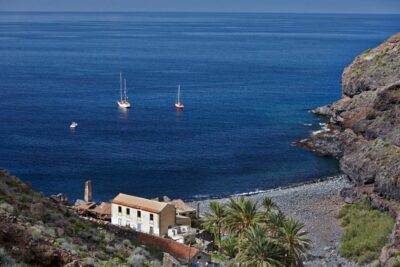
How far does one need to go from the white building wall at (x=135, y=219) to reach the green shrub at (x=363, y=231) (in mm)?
16692

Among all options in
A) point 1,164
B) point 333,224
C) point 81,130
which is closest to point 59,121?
Answer: point 81,130

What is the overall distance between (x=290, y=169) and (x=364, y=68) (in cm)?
2726

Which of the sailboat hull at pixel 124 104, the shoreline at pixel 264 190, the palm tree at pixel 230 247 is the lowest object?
the palm tree at pixel 230 247

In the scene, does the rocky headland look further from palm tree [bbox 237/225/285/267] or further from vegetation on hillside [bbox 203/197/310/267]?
palm tree [bbox 237/225/285/267]

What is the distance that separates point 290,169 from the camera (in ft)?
299

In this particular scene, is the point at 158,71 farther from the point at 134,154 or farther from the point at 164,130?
the point at 134,154

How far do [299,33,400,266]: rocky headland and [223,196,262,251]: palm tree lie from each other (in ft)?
36.3

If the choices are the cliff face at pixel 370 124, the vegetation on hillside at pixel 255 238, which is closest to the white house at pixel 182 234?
the vegetation on hillside at pixel 255 238

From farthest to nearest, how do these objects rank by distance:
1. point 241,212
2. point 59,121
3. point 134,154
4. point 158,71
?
1. point 158,71
2. point 59,121
3. point 134,154
4. point 241,212

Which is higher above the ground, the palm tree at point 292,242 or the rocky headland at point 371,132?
the rocky headland at point 371,132

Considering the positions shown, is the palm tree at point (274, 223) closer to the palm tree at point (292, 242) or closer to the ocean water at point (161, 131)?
the palm tree at point (292, 242)

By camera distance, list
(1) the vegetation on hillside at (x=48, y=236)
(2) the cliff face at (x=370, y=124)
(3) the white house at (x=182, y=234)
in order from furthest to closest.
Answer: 1. (2) the cliff face at (x=370, y=124)
2. (3) the white house at (x=182, y=234)
3. (1) the vegetation on hillside at (x=48, y=236)

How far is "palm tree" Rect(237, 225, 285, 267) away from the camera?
119 feet

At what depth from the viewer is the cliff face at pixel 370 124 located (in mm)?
71938
